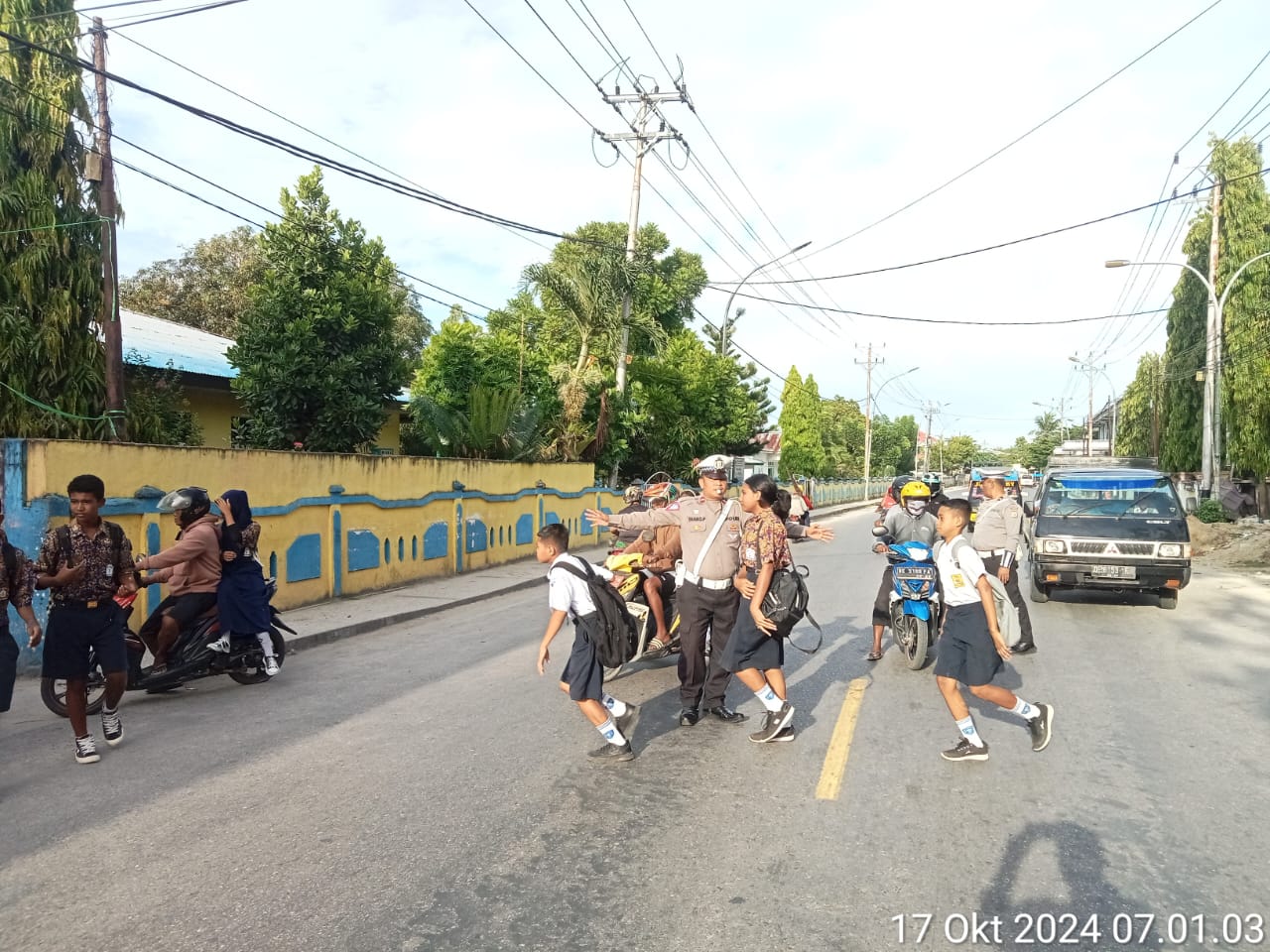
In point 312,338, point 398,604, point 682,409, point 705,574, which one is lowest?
point 398,604

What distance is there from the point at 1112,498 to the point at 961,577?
27.2ft

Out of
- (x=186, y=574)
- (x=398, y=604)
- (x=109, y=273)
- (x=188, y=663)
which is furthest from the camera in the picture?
(x=109, y=273)

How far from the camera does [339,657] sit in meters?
8.74

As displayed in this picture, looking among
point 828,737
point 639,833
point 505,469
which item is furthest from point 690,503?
point 505,469

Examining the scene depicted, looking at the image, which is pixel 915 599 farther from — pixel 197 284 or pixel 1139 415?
pixel 1139 415

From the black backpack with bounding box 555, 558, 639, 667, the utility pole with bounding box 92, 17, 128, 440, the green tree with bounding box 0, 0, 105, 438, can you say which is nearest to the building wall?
the green tree with bounding box 0, 0, 105, 438

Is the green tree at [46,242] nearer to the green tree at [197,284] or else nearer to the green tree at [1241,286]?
the green tree at [197,284]

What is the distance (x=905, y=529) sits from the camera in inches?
326

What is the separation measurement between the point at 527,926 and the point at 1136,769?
3.75 metres

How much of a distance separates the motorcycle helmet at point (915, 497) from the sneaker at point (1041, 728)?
297 cm

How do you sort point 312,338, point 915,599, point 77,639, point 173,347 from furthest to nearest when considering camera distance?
point 173,347 < point 312,338 < point 915,599 < point 77,639

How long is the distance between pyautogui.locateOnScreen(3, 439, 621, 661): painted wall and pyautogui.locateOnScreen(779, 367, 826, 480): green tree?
3760 cm

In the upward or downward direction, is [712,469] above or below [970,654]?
above
